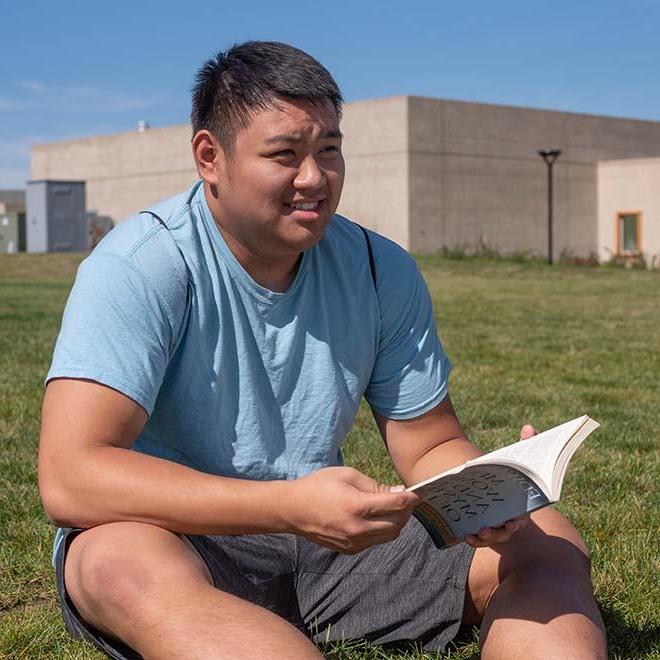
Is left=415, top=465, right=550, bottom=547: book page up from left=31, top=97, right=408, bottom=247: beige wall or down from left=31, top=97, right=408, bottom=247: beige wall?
down

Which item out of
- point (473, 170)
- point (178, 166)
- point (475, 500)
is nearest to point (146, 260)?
point (475, 500)

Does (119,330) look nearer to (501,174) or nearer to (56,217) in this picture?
(501,174)

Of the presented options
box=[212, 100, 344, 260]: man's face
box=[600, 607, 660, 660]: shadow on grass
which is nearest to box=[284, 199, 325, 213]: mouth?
box=[212, 100, 344, 260]: man's face

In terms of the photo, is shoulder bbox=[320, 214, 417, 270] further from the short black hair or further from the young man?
the short black hair

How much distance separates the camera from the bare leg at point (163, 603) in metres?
2.06

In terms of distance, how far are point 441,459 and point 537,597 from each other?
0.44 metres

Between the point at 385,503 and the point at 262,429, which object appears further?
the point at 262,429

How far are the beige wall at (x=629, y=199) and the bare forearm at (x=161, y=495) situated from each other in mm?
32611

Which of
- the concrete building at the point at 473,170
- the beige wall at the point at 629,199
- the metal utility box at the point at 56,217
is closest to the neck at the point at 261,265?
the concrete building at the point at 473,170

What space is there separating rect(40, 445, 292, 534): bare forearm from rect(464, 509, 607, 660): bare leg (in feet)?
1.74

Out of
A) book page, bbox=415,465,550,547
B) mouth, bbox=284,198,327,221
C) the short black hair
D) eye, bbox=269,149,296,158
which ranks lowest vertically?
book page, bbox=415,465,550,547

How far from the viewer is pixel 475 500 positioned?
2332 mm

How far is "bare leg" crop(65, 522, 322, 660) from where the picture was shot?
2.06 meters

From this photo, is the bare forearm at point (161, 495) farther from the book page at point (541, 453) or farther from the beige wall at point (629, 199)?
the beige wall at point (629, 199)
